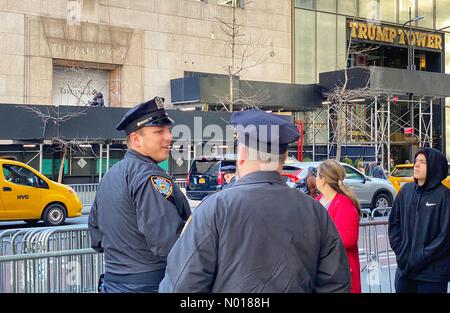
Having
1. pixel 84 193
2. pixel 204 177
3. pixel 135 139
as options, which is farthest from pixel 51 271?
pixel 84 193

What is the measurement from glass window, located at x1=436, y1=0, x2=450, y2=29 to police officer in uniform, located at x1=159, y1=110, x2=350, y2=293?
4368cm

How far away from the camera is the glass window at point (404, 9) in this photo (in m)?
41.1

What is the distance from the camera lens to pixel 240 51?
3434cm

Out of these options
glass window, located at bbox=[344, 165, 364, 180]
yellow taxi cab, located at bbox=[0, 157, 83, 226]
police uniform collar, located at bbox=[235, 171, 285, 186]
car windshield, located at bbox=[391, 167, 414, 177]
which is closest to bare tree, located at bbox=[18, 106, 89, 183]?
yellow taxi cab, located at bbox=[0, 157, 83, 226]

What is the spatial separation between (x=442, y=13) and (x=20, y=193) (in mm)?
34956

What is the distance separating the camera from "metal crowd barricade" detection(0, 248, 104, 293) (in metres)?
6.30

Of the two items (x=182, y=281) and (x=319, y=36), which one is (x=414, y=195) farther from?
(x=319, y=36)

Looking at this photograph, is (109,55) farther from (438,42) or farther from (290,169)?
(438,42)

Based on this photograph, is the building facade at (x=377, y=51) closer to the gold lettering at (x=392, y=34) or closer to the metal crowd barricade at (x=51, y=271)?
the gold lettering at (x=392, y=34)

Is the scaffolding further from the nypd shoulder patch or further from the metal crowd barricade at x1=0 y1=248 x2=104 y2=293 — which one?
the nypd shoulder patch

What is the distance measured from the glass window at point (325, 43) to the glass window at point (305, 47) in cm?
34

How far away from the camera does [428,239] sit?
216 inches
